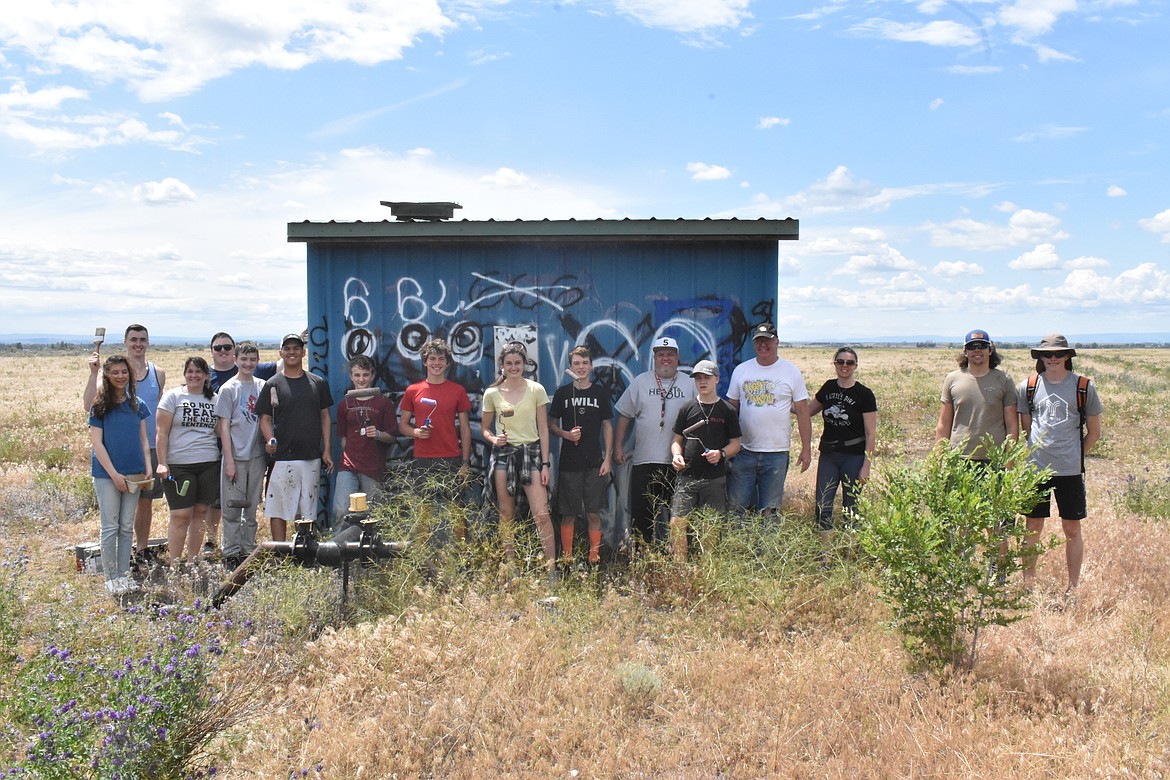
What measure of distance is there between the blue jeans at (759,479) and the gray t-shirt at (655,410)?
0.60 m

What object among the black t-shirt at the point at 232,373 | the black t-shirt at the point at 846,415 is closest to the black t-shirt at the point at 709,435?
the black t-shirt at the point at 846,415

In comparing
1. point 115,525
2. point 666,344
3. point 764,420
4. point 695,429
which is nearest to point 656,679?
point 695,429

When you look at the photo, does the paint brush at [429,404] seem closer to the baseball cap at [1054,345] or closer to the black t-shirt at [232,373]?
the black t-shirt at [232,373]

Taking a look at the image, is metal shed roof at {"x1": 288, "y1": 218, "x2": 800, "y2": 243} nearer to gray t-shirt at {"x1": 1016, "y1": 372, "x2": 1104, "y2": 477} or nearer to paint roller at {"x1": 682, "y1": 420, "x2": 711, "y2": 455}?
paint roller at {"x1": 682, "y1": 420, "x2": 711, "y2": 455}

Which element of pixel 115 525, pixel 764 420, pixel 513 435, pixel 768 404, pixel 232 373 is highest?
pixel 232 373

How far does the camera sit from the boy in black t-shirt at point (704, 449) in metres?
5.87

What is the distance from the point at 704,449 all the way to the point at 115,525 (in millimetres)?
4479

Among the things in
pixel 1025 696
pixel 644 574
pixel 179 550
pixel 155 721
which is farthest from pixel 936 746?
pixel 179 550

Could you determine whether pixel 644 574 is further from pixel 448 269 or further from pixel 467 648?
pixel 448 269

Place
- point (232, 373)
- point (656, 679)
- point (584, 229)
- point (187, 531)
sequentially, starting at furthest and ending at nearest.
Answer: point (232, 373) < point (584, 229) < point (187, 531) < point (656, 679)

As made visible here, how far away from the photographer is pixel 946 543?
14.0 ft

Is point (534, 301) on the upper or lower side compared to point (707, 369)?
upper

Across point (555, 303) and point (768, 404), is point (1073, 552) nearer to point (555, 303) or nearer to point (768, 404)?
point (768, 404)

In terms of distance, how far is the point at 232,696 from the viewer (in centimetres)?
392
